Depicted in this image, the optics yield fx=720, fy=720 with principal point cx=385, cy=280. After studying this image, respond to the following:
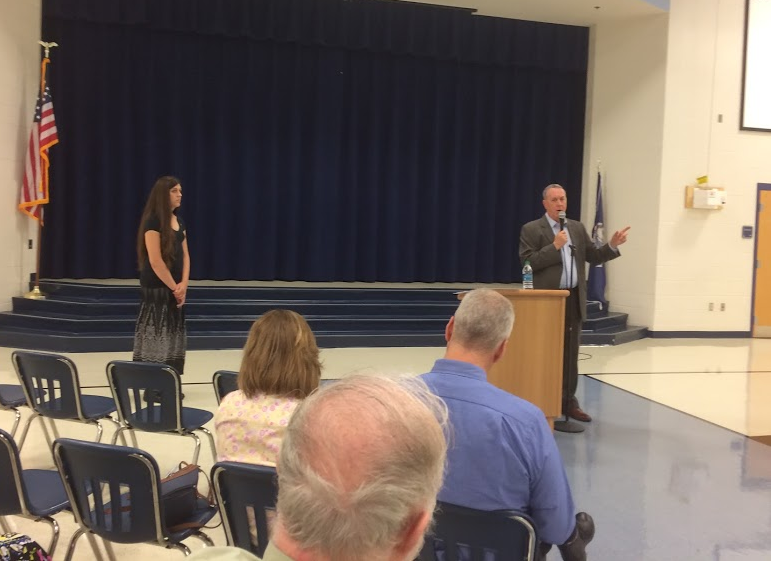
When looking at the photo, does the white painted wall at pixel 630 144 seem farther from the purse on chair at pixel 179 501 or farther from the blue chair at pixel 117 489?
the blue chair at pixel 117 489

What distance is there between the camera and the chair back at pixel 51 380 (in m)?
3.21

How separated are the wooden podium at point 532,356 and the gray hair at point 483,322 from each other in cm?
160

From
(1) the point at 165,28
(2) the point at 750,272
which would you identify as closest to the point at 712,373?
(2) the point at 750,272

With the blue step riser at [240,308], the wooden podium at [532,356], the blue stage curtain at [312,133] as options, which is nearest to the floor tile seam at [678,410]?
the wooden podium at [532,356]

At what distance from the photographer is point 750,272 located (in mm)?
8906

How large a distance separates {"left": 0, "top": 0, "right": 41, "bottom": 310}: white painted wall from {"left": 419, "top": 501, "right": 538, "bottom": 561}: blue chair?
278 inches

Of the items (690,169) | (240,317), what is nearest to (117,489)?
→ (240,317)

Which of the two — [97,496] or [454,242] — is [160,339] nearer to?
[97,496]

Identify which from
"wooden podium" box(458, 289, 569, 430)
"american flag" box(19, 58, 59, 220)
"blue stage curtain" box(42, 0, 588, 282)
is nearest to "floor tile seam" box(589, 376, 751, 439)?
"wooden podium" box(458, 289, 569, 430)

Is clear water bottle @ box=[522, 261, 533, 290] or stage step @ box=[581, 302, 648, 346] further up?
clear water bottle @ box=[522, 261, 533, 290]

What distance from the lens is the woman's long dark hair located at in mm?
4291

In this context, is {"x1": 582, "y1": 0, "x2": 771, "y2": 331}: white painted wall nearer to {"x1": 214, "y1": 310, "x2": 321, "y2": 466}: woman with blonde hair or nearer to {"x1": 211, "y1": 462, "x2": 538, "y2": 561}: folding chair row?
{"x1": 214, "y1": 310, "x2": 321, "y2": 466}: woman with blonde hair

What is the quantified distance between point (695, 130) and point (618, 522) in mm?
6772

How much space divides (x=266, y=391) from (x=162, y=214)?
7.98 feet
